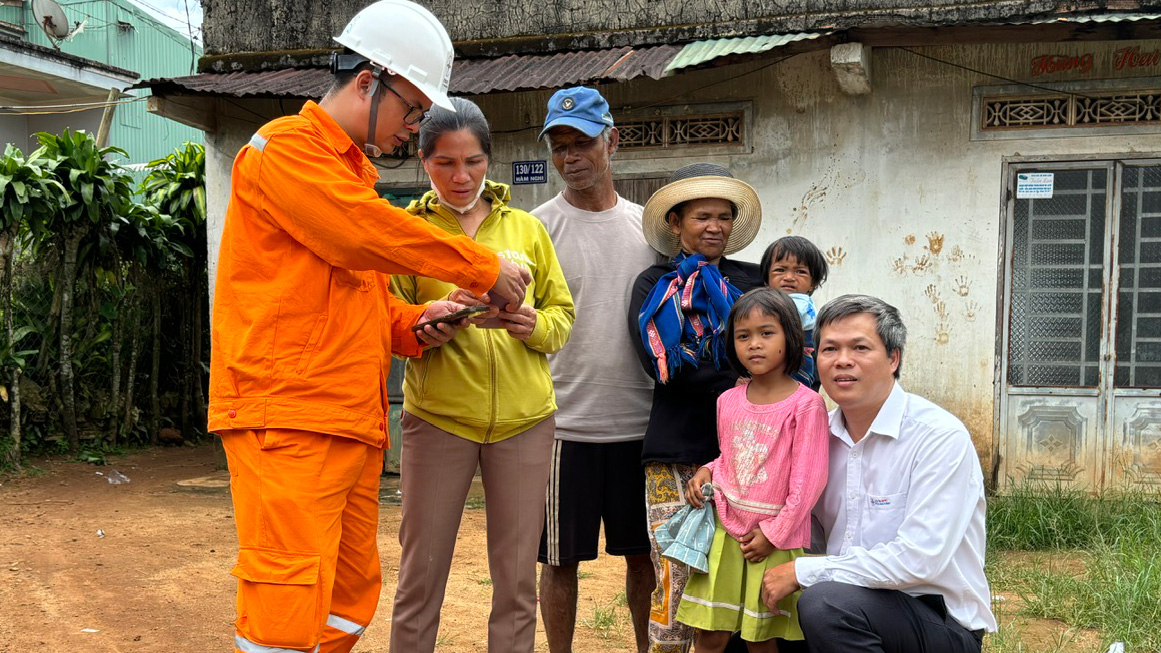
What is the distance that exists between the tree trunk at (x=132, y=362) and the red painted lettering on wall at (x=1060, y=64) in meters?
7.43

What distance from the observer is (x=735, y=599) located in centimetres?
282

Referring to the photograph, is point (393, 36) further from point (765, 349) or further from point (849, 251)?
point (849, 251)

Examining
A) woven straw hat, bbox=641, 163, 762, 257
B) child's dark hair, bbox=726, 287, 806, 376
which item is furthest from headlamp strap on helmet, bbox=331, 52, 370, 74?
child's dark hair, bbox=726, 287, 806, 376

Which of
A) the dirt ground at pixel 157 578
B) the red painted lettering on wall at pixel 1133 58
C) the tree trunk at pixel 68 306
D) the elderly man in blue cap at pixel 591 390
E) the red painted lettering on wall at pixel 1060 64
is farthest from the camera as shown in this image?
the tree trunk at pixel 68 306

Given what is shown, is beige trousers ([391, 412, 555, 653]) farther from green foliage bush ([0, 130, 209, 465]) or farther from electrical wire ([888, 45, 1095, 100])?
green foliage bush ([0, 130, 209, 465])

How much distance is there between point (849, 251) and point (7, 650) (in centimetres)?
525

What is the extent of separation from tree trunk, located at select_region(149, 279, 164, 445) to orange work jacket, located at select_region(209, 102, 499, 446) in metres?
7.09

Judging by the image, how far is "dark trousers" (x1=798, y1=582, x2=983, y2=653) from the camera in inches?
98.3

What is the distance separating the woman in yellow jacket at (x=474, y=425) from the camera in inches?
112

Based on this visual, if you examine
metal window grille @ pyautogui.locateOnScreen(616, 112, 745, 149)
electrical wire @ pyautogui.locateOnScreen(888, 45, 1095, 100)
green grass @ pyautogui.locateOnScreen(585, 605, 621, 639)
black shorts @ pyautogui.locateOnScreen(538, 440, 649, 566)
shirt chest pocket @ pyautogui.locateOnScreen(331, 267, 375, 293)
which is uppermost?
electrical wire @ pyautogui.locateOnScreen(888, 45, 1095, 100)

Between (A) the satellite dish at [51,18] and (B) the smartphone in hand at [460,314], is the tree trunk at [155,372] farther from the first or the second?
(B) the smartphone in hand at [460,314]

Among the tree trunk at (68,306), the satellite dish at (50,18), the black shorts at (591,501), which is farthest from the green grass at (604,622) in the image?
the satellite dish at (50,18)

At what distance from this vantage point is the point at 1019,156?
6.26 m

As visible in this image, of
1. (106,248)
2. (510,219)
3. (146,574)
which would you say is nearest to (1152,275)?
(510,219)
